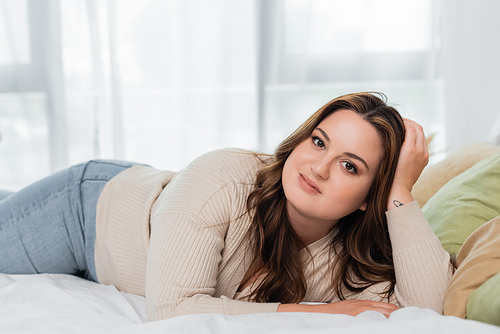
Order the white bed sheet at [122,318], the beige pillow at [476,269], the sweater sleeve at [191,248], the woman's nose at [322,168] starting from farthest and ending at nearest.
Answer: the woman's nose at [322,168], the sweater sleeve at [191,248], the beige pillow at [476,269], the white bed sheet at [122,318]

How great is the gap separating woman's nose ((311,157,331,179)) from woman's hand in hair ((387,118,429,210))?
8.7 inches

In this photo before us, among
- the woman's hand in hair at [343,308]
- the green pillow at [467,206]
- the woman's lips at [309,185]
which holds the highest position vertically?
the woman's lips at [309,185]

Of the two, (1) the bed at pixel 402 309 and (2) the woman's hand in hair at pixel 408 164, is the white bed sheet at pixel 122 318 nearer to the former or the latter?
(1) the bed at pixel 402 309

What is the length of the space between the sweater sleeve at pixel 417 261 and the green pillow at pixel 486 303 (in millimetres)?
203

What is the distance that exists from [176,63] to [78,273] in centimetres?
157

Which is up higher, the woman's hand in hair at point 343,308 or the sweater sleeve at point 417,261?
the sweater sleeve at point 417,261

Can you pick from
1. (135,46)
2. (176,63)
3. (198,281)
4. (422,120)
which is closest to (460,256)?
(198,281)

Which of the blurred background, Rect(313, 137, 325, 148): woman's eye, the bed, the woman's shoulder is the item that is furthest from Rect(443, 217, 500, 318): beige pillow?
the blurred background

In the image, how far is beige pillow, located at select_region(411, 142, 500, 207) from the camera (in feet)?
4.46

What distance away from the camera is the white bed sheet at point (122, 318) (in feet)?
2.15

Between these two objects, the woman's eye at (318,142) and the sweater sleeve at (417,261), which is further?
the woman's eye at (318,142)

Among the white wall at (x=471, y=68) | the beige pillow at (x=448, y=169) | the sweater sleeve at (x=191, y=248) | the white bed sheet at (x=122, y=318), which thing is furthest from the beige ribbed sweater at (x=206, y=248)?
the white wall at (x=471, y=68)

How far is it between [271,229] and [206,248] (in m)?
0.24

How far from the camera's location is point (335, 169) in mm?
1046
